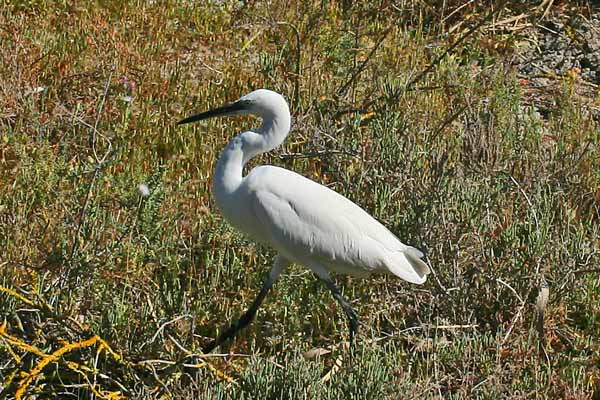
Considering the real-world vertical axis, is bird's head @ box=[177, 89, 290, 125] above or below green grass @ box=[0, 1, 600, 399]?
above

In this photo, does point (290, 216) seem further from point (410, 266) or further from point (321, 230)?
point (410, 266)

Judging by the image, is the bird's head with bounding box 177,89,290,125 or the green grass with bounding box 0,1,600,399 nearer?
the green grass with bounding box 0,1,600,399

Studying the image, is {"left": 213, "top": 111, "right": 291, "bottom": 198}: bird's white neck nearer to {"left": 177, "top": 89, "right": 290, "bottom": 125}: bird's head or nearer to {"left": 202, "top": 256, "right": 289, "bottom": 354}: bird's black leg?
{"left": 177, "top": 89, "right": 290, "bottom": 125}: bird's head

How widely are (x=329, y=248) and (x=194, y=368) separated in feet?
2.20

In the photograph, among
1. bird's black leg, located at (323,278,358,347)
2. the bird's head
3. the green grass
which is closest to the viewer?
the green grass

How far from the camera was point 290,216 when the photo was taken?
167 inches

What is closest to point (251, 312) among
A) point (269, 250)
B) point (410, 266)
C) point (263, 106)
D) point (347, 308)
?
point (347, 308)

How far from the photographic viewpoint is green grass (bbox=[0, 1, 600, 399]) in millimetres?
3945

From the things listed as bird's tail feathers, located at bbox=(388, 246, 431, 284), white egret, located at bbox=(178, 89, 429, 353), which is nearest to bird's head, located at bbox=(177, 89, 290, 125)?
white egret, located at bbox=(178, 89, 429, 353)

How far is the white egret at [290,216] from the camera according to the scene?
13.9ft

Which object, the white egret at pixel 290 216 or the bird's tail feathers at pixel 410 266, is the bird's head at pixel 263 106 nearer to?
the white egret at pixel 290 216

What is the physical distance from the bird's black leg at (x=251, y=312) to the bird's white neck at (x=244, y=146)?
38cm

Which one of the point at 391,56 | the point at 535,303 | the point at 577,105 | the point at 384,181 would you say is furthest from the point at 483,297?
the point at 391,56

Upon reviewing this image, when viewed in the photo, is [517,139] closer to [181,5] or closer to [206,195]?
[206,195]
